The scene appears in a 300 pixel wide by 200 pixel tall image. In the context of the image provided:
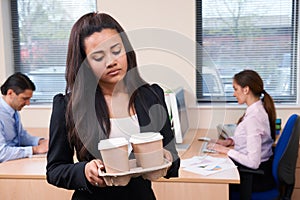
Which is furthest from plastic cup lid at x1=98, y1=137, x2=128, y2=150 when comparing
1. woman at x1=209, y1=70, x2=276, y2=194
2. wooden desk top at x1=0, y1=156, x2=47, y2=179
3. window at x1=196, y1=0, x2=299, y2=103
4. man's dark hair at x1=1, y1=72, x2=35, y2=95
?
window at x1=196, y1=0, x2=299, y2=103

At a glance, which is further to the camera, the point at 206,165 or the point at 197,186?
the point at 206,165

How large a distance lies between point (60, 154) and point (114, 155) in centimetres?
22

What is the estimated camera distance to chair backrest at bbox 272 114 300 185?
2.35 metres

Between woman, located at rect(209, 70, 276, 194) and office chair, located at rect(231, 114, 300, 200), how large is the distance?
50 millimetres

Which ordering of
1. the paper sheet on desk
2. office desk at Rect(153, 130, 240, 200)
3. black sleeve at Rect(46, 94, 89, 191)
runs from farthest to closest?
the paper sheet on desk → office desk at Rect(153, 130, 240, 200) → black sleeve at Rect(46, 94, 89, 191)

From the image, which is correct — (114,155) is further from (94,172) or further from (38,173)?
(38,173)

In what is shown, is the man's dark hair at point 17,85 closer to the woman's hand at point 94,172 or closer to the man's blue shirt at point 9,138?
the man's blue shirt at point 9,138

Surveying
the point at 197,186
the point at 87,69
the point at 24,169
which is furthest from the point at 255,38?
the point at 87,69

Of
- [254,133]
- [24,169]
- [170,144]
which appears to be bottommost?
[24,169]

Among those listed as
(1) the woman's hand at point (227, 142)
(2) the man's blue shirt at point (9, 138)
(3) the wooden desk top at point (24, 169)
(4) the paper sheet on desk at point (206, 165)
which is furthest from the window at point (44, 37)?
(4) the paper sheet on desk at point (206, 165)

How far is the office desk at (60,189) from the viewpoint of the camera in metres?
2.00

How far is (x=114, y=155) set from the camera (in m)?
0.89

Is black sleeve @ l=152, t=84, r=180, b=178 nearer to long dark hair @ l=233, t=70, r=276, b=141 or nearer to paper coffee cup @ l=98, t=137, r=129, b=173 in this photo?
paper coffee cup @ l=98, t=137, r=129, b=173

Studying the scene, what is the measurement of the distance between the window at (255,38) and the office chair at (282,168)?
94cm
